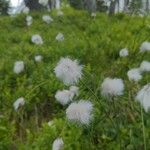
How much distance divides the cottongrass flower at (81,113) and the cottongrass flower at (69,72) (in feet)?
0.35

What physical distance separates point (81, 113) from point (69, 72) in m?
0.18

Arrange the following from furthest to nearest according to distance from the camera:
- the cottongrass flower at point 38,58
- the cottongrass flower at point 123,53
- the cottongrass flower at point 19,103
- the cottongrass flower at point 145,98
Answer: the cottongrass flower at point 38,58
the cottongrass flower at point 123,53
the cottongrass flower at point 19,103
the cottongrass flower at point 145,98

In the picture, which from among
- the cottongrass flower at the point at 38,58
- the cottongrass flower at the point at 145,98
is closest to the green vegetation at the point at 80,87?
the cottongrass flower at the point at 38,58

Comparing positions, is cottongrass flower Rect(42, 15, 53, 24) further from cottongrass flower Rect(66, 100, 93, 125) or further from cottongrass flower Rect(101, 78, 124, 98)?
cottongrass flower Rect(66, 100, 93, 125)

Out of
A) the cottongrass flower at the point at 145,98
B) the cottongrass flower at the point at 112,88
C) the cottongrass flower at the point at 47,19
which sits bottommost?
the cottongrass flower at the point at 47,19

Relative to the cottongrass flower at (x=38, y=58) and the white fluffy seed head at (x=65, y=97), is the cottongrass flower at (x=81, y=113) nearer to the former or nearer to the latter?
the white fluffy seed head at (x=65, y=97)

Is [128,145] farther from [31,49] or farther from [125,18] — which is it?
[125,18]

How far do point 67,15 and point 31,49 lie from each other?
322cm

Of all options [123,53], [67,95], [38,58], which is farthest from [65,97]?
[38,58]

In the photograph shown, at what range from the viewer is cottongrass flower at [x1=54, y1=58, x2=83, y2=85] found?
96.9 inches

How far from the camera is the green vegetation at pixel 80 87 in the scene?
10.4ft

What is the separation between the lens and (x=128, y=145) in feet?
10.1

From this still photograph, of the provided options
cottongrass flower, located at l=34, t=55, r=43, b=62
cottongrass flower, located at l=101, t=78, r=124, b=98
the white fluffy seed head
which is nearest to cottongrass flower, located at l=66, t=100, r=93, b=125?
cottongrass flower, located at l=101, t=78, r=124, b=98

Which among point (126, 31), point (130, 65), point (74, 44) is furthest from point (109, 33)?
point (130, 65)
